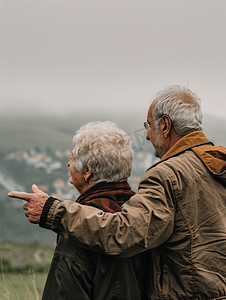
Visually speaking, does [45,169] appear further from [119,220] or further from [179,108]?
[119,220]

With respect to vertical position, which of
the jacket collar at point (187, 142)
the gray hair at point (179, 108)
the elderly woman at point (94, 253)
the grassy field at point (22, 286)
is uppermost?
the gray hair at point (179, 108)

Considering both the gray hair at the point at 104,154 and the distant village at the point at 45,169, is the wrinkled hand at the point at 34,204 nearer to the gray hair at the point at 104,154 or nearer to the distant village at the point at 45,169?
the gray hair at the point at 104,154

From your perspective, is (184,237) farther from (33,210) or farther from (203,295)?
(33,210)

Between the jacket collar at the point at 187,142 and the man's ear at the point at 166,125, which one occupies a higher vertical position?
the man's ear at the point at 166,125

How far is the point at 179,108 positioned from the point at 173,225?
678mm

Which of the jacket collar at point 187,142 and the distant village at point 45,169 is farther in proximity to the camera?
the distant village at point 45,169

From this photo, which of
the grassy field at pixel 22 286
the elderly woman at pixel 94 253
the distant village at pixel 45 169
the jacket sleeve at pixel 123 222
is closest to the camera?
the jacket sleeve at pixel 123 222

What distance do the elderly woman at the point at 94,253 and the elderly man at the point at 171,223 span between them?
0.14 m

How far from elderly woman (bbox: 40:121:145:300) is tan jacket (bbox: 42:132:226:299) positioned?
0.15 meters

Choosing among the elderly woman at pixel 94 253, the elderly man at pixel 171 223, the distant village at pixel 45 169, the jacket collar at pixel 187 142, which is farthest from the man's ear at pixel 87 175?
the distant village at pixel 45 169

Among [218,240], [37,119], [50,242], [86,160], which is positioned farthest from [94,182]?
[37,119]

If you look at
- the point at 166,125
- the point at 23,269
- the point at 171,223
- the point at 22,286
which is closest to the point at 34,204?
the point at 171,223

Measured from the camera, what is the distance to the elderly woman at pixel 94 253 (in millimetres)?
1399

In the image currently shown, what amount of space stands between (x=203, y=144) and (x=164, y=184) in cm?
41
